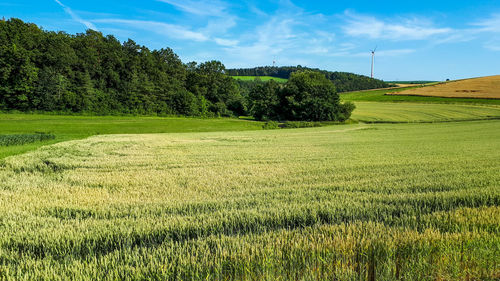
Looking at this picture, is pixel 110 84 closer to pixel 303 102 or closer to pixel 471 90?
pixel 303 102

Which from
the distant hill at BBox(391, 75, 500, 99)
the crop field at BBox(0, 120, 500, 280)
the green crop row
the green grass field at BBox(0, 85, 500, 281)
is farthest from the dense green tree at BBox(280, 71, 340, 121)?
the crop field at BBox(0, 120, 500, 280)

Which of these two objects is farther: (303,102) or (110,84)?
(110,84)

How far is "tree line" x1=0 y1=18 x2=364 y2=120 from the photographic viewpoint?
6462cm

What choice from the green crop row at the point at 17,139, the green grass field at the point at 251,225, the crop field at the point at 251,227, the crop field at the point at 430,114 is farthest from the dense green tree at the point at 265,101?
the crop field at the point at 251,227

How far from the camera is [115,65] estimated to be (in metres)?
90.8

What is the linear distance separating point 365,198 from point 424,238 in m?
2.55

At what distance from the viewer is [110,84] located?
85.1 metres

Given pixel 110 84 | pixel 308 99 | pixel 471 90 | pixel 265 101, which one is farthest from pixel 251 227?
pixel 471 90

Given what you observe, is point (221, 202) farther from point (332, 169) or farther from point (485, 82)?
point (485, 82)

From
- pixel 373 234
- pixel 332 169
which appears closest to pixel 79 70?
pixel 332 169

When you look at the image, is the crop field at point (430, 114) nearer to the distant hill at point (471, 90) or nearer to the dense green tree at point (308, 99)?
the dense green tree at point (308, 99)

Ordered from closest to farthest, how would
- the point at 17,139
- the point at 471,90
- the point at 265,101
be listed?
the point at 17,139, the point at 265,101, the point at 471,90

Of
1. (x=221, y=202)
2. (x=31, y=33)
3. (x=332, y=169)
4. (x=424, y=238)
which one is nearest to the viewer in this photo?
(x=424, y=238)

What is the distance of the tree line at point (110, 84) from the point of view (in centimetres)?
6462
